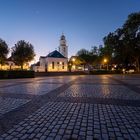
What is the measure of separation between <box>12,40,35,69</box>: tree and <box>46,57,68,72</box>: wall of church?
9.52 metres

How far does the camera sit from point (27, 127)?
4781 mm

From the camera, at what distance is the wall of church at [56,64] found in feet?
195

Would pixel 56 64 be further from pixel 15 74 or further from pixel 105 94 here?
pixel 105 94

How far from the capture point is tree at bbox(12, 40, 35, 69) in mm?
49875

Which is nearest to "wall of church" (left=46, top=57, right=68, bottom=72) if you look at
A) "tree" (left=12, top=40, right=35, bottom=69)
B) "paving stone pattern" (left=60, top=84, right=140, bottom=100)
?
"tree" (left=12, top=40, right=35, bottom=69)

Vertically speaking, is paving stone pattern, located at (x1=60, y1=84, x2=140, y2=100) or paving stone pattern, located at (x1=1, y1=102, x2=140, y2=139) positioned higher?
paving stone pattern, located at (x1=60, y1=84, x2=140, y2=100)

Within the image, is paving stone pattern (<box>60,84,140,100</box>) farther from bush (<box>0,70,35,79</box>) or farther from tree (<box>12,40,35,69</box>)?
tree (<box>12,40,35,69</box>)

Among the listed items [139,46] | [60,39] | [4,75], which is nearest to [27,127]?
[4,75]

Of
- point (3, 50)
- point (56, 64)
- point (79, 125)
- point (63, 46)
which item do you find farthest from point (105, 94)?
point (63, 46)

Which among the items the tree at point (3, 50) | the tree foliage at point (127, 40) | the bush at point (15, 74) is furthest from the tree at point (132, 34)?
the tree at point (3, 50)

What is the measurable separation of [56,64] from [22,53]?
13.7 metres

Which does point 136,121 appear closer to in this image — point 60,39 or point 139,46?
point 139,46

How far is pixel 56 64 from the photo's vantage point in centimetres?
6081

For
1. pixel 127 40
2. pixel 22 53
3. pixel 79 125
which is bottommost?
pixel 79 125
